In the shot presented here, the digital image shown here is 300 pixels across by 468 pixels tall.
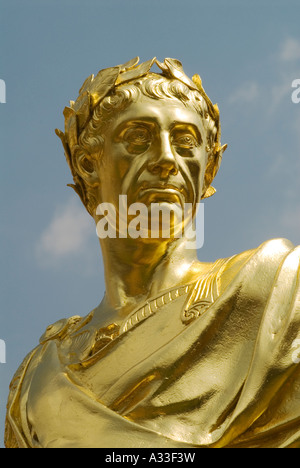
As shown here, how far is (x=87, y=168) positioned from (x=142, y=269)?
0.79m

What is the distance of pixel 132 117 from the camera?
816 centimetres

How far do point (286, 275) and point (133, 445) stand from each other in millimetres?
1364

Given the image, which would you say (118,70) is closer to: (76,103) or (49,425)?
(76,103)

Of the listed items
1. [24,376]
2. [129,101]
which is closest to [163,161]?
[129,101]

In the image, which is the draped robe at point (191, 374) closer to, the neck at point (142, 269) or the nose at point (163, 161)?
the neck at point (142, 269)

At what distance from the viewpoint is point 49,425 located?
763 cm

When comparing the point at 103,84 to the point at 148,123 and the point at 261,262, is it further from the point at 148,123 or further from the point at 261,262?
the point at 261,262

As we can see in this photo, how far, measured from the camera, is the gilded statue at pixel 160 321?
7.29m

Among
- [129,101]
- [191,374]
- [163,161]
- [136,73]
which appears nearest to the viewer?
[191,374]

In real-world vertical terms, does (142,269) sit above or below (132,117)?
below

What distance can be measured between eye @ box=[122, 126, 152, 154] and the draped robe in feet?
2.90

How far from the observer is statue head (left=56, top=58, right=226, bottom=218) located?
8.18 metres
